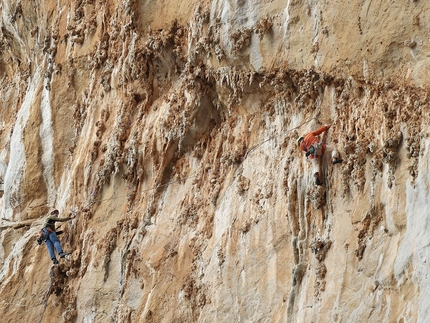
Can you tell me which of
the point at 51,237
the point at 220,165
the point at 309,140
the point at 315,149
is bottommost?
the point at 51,237

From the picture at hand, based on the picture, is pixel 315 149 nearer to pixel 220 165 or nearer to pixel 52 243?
pixel 220 165

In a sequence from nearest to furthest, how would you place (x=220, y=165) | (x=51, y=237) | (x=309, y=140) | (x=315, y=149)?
(x=315, y=149), (x=309, y=140), (x=220, y=165), (x=51, y=237)

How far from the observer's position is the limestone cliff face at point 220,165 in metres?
10.7

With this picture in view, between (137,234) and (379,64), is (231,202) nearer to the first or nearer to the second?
(137,234)

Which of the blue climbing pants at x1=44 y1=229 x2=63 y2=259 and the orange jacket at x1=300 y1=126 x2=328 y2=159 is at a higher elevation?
the orange jacket at x1=300 y1=126 x2=328 y2=159

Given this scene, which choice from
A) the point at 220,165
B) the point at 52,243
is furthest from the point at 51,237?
the point at 220,165

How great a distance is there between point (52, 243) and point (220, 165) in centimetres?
439

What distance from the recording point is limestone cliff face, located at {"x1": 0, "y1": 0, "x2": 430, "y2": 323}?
10.7m

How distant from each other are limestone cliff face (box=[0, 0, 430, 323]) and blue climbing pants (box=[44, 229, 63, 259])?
38cm

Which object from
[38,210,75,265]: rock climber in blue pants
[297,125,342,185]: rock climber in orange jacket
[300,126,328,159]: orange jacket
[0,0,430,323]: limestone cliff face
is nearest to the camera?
[0,0,430,323]: limestone cliff face

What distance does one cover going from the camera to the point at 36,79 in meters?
18.6

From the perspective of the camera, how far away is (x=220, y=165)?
13.9 m

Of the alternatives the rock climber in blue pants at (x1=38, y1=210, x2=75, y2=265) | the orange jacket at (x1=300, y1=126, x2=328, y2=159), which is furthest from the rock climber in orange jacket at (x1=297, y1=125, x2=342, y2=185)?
the rock climber in blue pants at (x1=38, y1=210, x2=75, y2=265)

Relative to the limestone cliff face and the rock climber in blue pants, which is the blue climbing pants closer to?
the rock climber in blue pants
